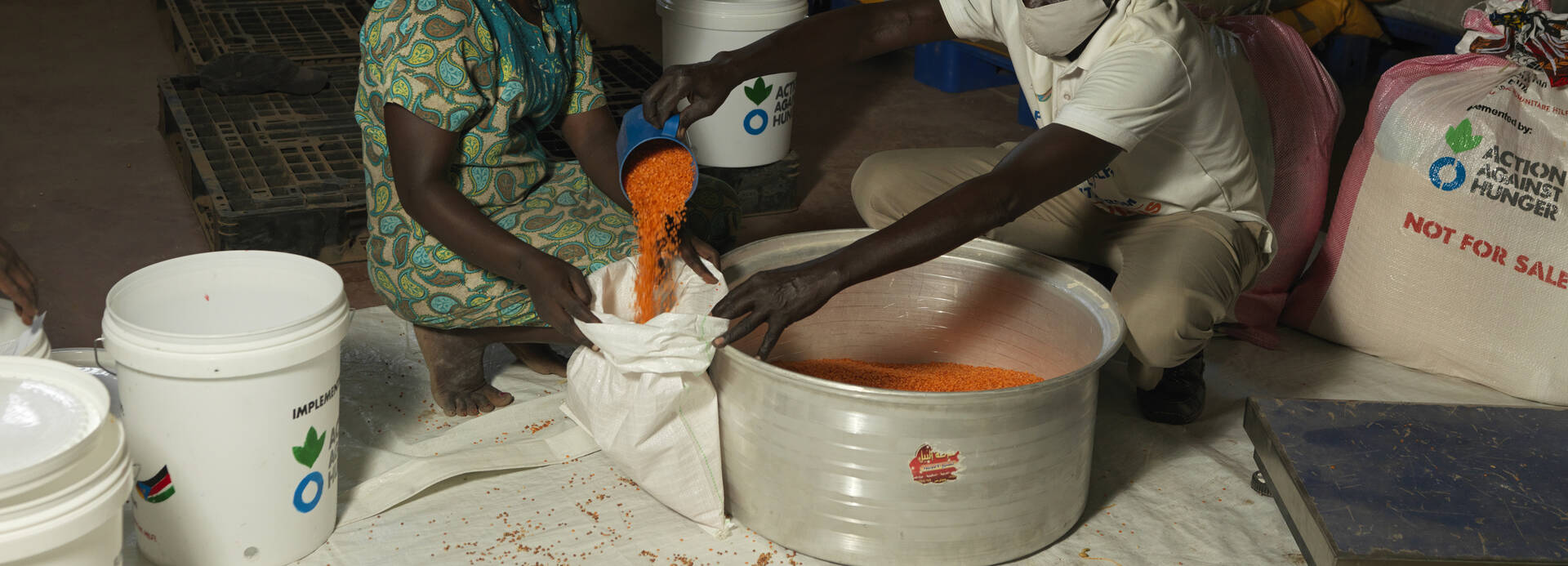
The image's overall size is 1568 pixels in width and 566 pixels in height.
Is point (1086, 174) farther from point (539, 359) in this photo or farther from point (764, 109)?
point (764, 109)

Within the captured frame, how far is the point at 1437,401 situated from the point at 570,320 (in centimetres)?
167

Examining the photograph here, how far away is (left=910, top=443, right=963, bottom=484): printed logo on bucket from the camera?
5.56 ft

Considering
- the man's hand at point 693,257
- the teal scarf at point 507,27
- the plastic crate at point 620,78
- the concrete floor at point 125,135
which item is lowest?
the concrete floor at point 125,135

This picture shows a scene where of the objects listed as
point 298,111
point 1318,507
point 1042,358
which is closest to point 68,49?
point 298,111

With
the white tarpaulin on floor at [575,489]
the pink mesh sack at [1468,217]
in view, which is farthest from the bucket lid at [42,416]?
the pink mesh sack at [1468,217]

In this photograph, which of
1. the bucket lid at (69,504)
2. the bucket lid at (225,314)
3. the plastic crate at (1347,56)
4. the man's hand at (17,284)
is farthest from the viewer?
the plastic crate at (1347,56)

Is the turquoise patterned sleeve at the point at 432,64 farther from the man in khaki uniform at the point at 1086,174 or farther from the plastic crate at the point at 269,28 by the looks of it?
the plastic crate at the point at 269,28

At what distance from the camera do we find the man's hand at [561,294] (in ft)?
5.82

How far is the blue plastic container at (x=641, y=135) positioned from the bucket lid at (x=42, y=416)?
809 millimetres

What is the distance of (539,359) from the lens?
7.78 feet

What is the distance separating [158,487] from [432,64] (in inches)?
27.3

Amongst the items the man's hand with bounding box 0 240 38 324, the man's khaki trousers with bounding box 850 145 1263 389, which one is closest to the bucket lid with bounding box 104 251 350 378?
the man's hand with bounding box 0 240 38 324

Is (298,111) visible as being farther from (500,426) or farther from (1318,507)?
(1318,507)

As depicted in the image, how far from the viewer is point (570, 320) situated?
5.86ft
